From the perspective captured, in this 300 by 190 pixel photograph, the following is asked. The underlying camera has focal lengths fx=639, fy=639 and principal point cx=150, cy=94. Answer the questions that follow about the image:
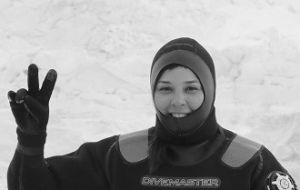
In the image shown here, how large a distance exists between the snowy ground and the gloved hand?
161 inches

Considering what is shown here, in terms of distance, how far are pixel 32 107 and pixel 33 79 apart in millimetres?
97

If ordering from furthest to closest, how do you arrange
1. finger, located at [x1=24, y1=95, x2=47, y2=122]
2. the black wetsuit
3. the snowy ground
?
the snowy ground → the black wetsuit → finger, located at [x1=24, y1=95, x2=47, y2=122]

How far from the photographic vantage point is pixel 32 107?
2182 millimetres

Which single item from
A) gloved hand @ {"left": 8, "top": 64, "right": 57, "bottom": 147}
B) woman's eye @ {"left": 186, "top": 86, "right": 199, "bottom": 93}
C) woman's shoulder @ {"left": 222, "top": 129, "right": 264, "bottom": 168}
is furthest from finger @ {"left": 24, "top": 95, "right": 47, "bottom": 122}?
woman's shoulder @ {"left": 222, "top": 129, "right": 264, "bottom": 168}

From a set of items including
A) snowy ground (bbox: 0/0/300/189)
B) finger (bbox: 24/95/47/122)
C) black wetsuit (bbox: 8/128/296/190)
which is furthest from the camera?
snowy ground (bbox: 0/0/300/189)

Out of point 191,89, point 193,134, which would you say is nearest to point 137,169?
point 193,134

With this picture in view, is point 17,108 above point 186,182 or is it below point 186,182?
above

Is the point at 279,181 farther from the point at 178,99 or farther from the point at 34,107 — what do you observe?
the point at 34,107

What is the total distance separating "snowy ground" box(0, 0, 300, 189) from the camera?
26.2 ft

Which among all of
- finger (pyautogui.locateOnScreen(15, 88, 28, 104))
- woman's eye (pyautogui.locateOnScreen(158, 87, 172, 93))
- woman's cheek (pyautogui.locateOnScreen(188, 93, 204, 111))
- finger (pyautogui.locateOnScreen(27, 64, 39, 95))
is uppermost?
finger (pyautogui.locateOnScreen(27, 64, 39, 95))

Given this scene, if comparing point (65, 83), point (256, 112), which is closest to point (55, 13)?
point (65, 83)

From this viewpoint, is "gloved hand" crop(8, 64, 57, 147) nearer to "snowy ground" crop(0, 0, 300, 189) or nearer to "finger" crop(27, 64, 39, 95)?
"finger" crop(27, 64, 39, 95)

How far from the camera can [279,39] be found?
34.9 ft

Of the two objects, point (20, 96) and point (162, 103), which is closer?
point (20, 96)
